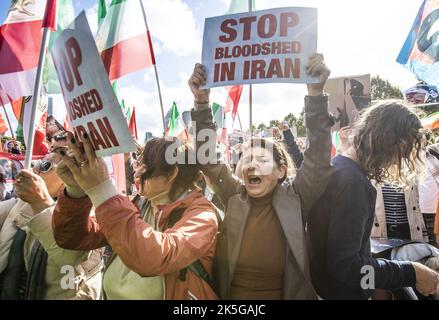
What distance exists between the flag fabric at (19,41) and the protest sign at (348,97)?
2.48 m

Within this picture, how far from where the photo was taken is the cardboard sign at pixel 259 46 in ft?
5.45

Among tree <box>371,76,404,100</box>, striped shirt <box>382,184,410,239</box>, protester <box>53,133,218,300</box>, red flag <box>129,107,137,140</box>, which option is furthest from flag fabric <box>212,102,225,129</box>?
tree <box>371,76,404,100</box>

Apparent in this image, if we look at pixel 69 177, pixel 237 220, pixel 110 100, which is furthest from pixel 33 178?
pixel 237 220

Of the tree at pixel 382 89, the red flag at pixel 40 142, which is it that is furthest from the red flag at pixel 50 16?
Answer: the tree at pixel 382 89

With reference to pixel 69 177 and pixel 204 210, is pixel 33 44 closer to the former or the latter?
pixel 69 177

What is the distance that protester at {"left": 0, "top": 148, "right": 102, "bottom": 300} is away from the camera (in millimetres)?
1739

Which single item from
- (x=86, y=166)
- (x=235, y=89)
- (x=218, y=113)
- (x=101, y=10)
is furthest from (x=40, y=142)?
(x=218, y=113)

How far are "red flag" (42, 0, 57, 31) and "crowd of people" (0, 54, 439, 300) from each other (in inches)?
37.9

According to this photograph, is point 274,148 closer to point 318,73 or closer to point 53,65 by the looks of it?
point 318,73

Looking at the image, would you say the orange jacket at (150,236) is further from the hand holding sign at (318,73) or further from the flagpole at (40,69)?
the hand holding sign at (318,73)

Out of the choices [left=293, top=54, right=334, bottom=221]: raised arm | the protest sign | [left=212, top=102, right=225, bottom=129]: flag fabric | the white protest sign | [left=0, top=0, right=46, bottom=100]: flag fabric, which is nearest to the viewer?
the white protest sign

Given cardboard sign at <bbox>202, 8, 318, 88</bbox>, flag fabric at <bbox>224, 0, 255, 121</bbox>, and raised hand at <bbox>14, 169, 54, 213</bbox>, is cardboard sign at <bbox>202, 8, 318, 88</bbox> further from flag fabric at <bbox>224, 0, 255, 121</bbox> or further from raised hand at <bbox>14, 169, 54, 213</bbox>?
raised hand at <bbox>14, 169, 54, 213</bbox>

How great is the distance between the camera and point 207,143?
1815mm

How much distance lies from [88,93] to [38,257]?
0.95 meters
